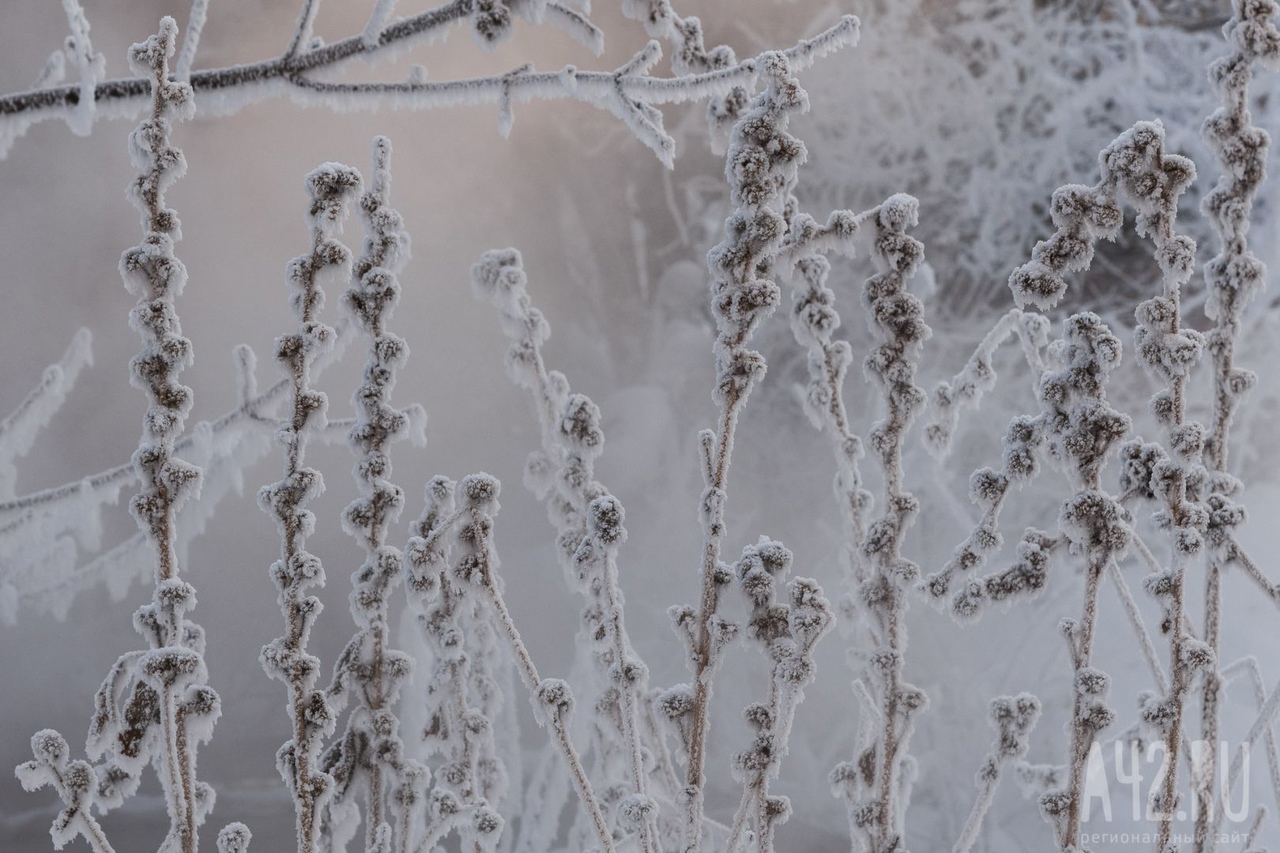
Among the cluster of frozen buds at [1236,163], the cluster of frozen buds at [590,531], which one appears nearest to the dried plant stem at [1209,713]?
the cluster of frozen buds at [1236,163]

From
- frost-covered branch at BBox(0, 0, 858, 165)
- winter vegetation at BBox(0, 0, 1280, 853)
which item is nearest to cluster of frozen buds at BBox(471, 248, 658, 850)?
winter vegetation at BBox(0, 0, 1280, 853)

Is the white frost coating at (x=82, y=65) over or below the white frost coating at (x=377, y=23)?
below

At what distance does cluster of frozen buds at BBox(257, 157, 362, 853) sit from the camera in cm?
45

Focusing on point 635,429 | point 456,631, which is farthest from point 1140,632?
point 635,429

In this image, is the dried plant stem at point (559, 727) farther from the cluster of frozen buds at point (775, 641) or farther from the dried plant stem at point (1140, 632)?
the dried plant stem at point (1140, 632)

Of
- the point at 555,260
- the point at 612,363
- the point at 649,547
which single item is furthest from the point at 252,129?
the point at 649,547

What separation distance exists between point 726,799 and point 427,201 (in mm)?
1366

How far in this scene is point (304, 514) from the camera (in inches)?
17.7

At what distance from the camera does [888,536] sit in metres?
0.45

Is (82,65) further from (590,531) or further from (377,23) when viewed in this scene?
(590,531)

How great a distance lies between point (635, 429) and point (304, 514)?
1714mm

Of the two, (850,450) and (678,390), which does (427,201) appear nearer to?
(678,390)

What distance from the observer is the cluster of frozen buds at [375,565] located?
18.2 inches

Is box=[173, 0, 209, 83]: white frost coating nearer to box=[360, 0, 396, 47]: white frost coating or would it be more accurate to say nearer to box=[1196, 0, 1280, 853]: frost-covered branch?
box=[360, 0, 396, 47]: white frost coating
